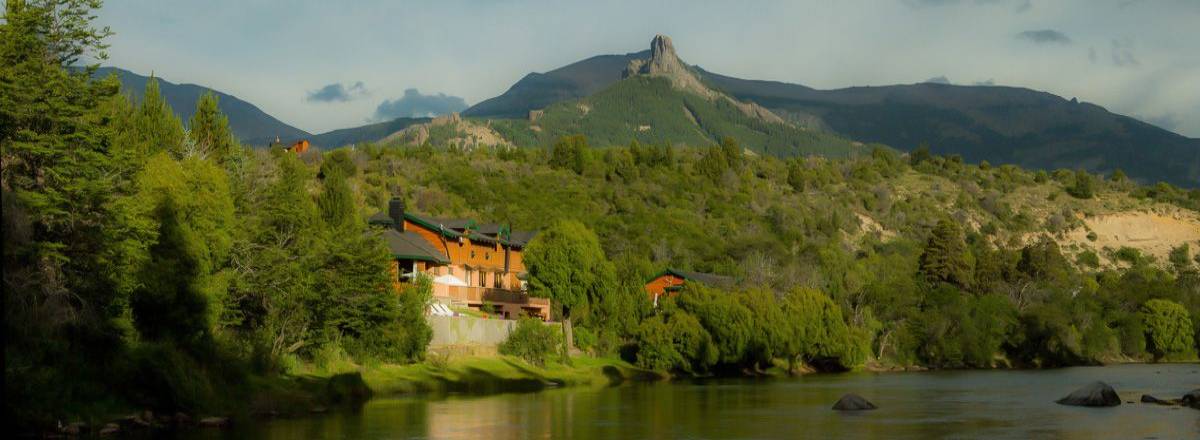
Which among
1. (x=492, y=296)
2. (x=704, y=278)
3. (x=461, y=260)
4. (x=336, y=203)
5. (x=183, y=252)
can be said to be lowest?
(x=492, y=296)

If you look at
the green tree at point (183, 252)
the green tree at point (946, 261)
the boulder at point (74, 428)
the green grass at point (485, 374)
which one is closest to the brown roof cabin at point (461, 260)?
the green grass at point (485, 374)

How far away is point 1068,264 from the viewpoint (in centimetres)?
17412

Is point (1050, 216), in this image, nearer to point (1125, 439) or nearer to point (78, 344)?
point (1125, 439)

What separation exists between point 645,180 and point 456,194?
3830cm

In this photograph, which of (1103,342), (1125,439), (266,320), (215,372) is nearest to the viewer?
(1125,439)

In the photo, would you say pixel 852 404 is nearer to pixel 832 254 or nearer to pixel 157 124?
pixel 157 124

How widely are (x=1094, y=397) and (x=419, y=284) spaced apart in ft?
126

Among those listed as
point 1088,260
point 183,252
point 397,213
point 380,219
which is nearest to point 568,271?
point 397,213

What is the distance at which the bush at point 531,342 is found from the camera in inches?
3182

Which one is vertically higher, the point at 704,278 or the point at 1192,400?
the point at 704,278

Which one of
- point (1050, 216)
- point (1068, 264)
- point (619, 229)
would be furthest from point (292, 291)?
point (1050, 216)

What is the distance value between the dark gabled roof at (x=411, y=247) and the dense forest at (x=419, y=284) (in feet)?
11.9

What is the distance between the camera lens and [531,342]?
267 ft

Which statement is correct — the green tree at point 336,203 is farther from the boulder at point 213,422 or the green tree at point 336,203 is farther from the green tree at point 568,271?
the boulder at point 213,422
